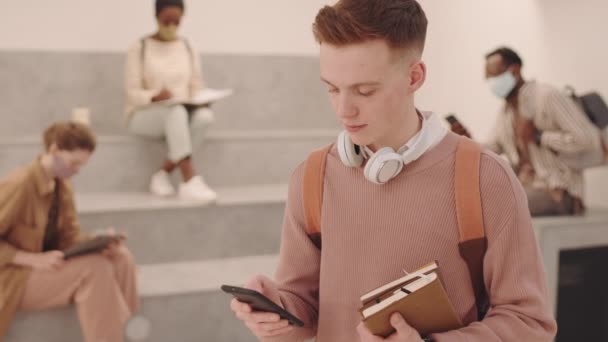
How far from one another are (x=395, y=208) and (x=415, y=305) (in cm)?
19

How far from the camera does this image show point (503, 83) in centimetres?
363

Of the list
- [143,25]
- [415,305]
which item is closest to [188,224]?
[143,25]

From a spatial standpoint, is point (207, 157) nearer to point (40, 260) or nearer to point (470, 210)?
point (40, 260)

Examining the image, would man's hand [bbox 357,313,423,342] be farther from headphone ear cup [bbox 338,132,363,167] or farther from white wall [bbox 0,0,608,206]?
white wall [bbox 0,0,608,206]

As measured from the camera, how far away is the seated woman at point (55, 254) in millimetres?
2949

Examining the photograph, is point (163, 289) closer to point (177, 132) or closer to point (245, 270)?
point (245, 270)

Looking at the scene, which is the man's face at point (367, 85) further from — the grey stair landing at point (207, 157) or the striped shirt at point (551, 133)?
the grey stair landing at point (207, 157)

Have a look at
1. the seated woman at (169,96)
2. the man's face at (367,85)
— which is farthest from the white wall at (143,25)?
the man's face at (367,85)

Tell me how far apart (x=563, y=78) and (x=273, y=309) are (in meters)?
3.37

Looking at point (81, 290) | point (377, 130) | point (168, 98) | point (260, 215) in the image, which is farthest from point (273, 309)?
point (168, 98)

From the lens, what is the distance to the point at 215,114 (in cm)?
524

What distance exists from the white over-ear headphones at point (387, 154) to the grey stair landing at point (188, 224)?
2.74 metres

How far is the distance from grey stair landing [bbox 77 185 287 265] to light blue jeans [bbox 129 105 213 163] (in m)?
0.33

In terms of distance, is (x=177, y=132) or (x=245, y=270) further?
(x=177, y=132)
